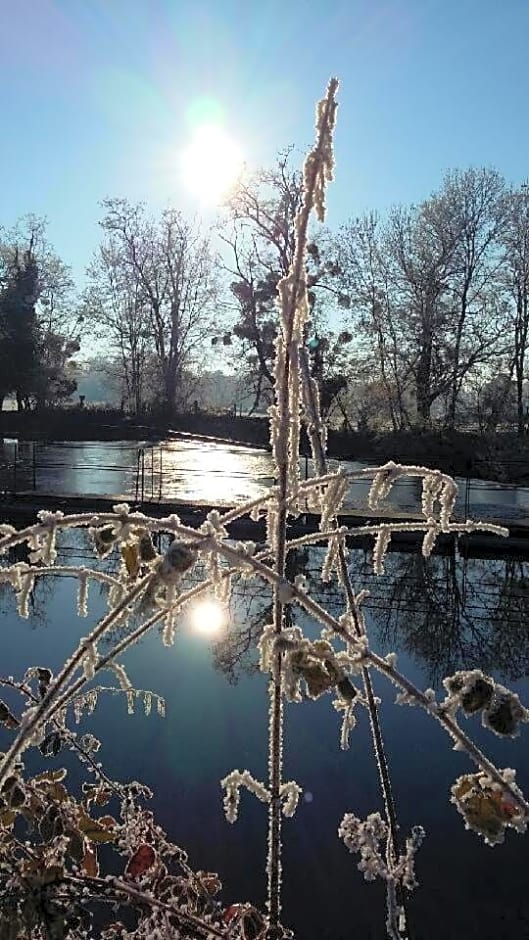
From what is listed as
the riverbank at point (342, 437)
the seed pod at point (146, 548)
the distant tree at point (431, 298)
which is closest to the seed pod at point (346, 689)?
the seed pod at point (146, 548)

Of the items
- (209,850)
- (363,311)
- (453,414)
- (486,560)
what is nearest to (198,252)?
(363,311)

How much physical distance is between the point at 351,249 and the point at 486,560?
13.3m

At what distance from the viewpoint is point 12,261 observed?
26.2 m

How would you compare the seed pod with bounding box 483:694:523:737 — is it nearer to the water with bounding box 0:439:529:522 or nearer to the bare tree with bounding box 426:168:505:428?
the water with bounding box 0:439:529:522

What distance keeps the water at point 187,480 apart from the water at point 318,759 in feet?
8.01

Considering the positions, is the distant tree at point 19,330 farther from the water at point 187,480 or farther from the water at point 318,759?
the water at point 318,759

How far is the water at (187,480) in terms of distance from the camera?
10.4 meters

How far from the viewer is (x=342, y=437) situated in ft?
61.5

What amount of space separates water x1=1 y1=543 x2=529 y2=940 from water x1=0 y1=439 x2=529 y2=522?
2.44 metres

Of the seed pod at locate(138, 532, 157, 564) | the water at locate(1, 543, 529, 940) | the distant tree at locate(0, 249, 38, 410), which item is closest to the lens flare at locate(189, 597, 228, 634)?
the water at locate(1, 543, 529, 940)

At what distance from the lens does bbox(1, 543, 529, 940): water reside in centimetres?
267

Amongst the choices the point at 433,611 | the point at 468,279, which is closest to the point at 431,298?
the point at 468,279

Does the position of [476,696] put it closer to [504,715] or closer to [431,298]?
[504,715]

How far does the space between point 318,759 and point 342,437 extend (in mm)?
15488
